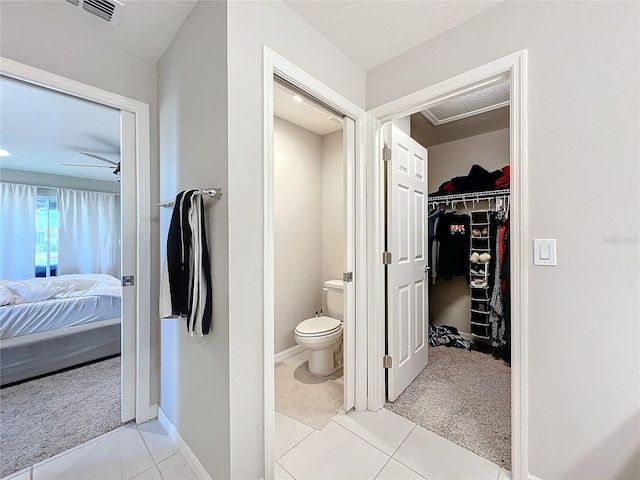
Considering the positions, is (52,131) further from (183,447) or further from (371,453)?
(371,453)

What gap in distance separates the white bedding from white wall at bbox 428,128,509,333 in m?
3.47

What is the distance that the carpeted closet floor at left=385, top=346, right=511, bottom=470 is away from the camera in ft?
5.11

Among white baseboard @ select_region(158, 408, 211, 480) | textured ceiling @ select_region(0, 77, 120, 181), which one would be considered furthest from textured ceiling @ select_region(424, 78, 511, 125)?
white baseboard @ select_region(158, 408, 211, 480)

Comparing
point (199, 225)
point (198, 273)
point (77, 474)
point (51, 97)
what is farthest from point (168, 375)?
point (51, 97)

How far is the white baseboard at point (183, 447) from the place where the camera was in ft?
4.28

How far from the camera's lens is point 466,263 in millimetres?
2949

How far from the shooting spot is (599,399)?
109 centimetres

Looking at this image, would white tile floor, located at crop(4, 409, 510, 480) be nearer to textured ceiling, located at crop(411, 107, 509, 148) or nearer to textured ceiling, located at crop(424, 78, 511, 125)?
textured ceiling, located at crop(424, 78, 511, 125)

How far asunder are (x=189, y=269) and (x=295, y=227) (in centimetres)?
165

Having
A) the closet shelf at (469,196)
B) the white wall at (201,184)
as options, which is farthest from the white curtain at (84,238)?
the closet shelf at (469,196)

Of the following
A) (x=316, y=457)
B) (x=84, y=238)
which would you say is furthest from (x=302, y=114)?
(x=84, y=238)

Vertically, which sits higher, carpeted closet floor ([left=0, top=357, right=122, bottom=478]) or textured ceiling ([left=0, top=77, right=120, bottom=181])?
textured ceiling ([left=0, top=77, right=120, bottom=181])

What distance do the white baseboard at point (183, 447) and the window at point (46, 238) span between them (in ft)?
10.6

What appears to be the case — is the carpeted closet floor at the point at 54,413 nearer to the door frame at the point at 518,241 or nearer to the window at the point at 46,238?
the window at the point at 46,238
